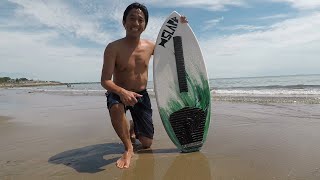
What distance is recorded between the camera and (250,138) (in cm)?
383

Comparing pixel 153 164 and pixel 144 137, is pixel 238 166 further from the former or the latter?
pixel 144 137

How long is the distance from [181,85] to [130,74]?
0.61 m

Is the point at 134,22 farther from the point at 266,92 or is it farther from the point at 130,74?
the point at 266,92

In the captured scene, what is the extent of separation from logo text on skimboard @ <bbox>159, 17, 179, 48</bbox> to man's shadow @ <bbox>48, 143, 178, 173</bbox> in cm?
127

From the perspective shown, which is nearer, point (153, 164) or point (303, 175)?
point (303, 175)

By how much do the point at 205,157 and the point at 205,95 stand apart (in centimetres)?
84

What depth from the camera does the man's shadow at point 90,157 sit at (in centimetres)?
297

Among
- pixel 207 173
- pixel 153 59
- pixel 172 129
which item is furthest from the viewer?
pixel 153 59

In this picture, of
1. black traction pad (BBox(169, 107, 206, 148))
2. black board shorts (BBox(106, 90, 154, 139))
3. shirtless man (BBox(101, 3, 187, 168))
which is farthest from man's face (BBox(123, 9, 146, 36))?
black traction pad (BBox(169, 107, 206, 148))

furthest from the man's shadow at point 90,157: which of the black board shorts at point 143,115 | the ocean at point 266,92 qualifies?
the ocean at point 266,92

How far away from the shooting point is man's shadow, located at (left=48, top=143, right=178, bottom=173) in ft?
9.73

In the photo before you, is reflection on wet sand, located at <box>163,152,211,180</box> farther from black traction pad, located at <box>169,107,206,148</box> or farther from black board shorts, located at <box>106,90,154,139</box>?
black board shorts, located at <box>106,90,154,139</box>

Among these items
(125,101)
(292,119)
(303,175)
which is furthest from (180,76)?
(292,119)

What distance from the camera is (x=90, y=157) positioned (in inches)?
131
